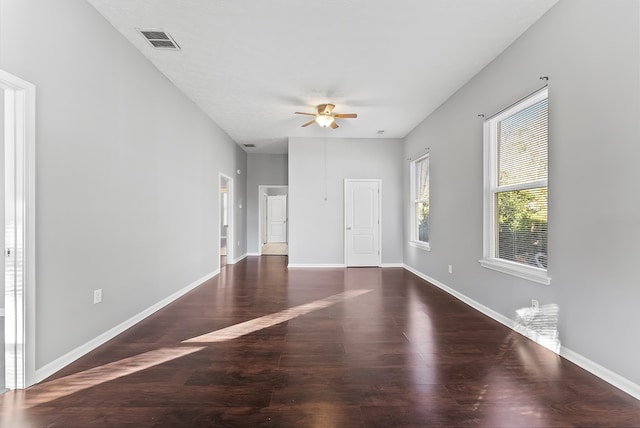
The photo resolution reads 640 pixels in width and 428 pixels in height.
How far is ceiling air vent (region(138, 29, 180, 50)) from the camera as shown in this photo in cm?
296

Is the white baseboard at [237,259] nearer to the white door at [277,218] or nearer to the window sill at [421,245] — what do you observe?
the window sill at [421,245]

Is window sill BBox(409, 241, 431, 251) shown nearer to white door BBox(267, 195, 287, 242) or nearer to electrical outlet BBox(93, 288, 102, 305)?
electrical outlet BBox(93, 288, 102, 305)

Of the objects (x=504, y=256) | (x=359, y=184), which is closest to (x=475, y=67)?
(x=504, y=256)

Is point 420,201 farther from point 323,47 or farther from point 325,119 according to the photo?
point 323,47

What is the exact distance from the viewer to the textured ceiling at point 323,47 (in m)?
2.63

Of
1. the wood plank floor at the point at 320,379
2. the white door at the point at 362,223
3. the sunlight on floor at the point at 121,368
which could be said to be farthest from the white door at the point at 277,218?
the sunlight on floor at the point at 121,368

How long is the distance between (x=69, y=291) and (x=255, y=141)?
5.44 m

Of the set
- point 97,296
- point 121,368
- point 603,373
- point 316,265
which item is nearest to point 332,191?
point 316,265

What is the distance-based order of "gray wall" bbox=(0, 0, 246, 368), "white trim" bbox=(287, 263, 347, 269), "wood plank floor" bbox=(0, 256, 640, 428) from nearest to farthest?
"wood plank floor" bbox=(0, 256, 640, 428)
"gray wall" bbox=(0, 0, 246, 368)
"white trim" bbox=(287, 263, 347, 269)

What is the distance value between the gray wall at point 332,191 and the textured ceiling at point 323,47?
189 cm

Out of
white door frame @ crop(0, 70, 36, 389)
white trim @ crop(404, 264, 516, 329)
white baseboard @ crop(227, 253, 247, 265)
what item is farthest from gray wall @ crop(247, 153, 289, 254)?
white door frame @ crop(0, 70, 36, 389)

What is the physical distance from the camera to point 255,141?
729 centimetres

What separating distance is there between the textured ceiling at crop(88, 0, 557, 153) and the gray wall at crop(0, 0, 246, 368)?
0.40m

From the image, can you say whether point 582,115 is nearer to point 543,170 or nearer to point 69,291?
point 543,170
